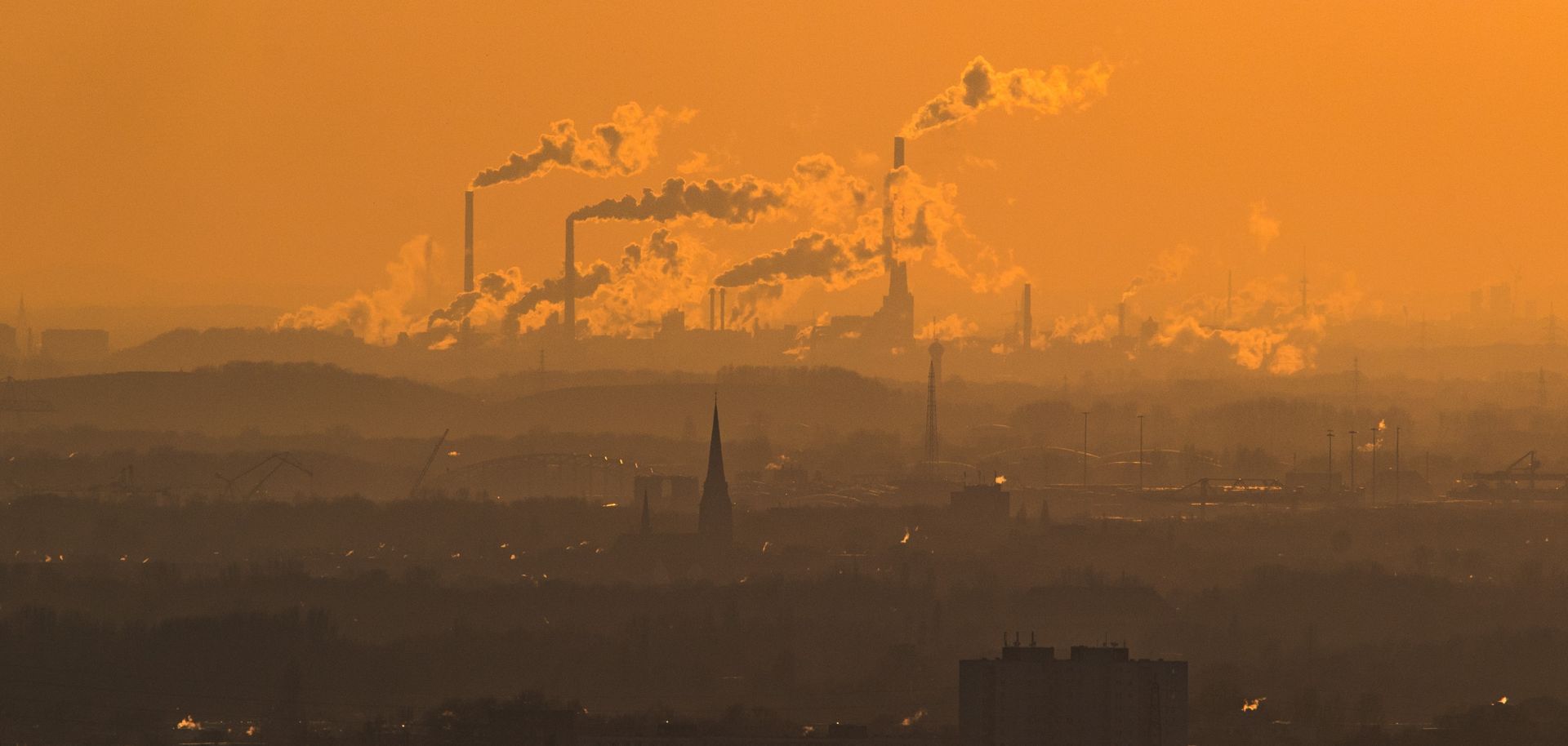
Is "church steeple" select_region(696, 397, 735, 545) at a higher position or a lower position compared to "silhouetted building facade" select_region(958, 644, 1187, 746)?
higher

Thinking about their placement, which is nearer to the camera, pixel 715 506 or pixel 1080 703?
pixel 1080 703

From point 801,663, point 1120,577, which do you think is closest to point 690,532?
point 1120,577

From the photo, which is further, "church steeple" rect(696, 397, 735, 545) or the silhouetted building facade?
"church steeple" rect(696, 397, 735, 545)

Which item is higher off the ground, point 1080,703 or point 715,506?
point 715,506

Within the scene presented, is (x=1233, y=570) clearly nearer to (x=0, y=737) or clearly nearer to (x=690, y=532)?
(x=690, y=532)

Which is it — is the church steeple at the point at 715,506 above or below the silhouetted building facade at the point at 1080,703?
above

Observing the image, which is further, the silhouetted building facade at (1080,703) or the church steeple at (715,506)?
the church steeple at (715,506)
